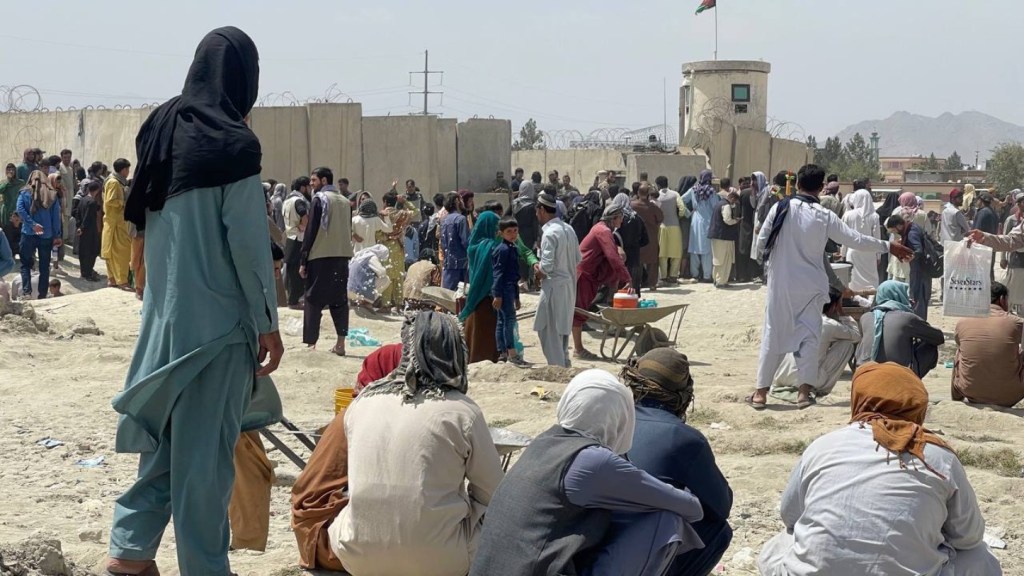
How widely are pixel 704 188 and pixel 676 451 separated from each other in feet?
45.1

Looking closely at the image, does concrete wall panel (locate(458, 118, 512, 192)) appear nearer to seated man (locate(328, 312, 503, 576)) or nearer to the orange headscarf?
seated man (locate(328, 312, 503, 576))

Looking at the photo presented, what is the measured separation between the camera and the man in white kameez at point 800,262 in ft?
25.8

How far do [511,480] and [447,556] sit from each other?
84cm

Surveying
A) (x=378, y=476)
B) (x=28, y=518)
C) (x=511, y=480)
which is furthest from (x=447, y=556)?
(x=28, y=518)

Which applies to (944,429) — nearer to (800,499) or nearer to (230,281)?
(800,499)

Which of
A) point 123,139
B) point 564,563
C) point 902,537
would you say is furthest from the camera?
point 123,139

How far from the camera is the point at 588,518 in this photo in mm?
3455

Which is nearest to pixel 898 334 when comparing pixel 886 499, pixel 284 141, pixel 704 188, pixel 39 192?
pixel 886 499

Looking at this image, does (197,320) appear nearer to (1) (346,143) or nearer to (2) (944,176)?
Answer: (1) (346,143)

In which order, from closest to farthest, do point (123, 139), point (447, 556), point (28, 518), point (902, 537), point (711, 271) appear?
point (902, 537), point (447, 556), point (28, 518), point (711, 271), point (123, 139)

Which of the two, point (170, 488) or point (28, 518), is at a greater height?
point (170, 488)

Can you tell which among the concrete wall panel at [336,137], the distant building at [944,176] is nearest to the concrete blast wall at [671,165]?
the concrete wall panel at [336,137]

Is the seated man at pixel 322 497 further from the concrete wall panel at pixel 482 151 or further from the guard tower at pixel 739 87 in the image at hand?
the guard tower at pixel 739 87

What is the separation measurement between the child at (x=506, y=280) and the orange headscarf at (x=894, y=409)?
6.00m
